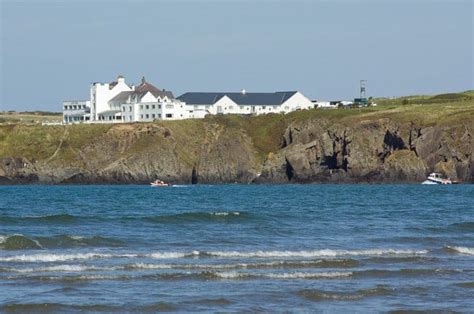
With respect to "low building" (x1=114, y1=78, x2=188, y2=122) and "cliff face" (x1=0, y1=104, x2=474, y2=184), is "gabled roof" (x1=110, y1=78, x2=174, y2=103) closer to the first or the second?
"low building" (x1=114, y1=78, x2=188, y2=122)

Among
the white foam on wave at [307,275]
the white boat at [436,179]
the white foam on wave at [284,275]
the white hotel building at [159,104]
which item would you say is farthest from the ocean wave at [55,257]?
the white hotel building at [159,104]

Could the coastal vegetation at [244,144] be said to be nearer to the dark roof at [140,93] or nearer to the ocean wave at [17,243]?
the dark roof at [140,93]

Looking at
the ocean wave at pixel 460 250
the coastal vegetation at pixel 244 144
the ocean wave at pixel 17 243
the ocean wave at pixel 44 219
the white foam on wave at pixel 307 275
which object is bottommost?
the ocean wave at pixel 460 250

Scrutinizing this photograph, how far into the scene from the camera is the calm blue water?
2683 cm

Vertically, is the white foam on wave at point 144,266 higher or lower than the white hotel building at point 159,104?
A: lower

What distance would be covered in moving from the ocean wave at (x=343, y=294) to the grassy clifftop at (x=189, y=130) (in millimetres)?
87996

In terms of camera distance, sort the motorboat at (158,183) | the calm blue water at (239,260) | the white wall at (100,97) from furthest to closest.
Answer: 1. the white wall at (100,97)
2. the motorboat at (158,183)
3. the calm blue water at (239,260)

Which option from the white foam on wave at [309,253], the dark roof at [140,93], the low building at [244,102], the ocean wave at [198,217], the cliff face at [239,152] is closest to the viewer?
the white foam on wave at [309,253]

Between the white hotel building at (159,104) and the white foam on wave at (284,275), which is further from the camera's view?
the white hotel building at (159,104)

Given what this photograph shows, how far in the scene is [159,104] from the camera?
139 meters

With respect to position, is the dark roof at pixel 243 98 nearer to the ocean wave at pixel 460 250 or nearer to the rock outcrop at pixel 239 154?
the rock outcrop at pixel 239 154

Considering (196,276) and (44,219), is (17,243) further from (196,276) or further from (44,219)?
(44,219)

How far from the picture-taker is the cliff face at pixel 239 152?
109 metres

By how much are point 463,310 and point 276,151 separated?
98.0 meters
